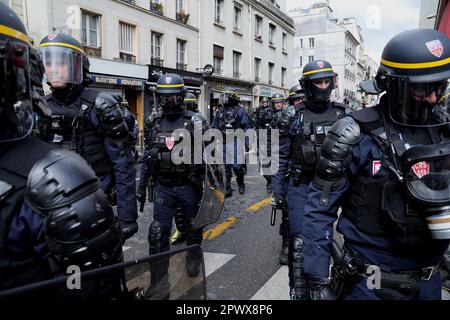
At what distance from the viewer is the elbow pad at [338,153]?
1.75 metres

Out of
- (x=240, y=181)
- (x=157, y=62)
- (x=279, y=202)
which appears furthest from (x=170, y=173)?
(x=157, y=62)

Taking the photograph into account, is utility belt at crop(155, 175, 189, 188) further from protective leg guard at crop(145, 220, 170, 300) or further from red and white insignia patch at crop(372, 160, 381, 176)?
protective leg guard at crop(145, 220, 170, 300)

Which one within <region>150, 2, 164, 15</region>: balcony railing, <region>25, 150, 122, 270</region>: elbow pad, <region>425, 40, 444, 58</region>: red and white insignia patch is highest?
<region>150, 2, 164, 15</region>: balcony railing

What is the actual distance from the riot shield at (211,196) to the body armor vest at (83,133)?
2.91ft

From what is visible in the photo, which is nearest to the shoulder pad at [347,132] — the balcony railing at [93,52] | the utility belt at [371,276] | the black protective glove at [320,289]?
the utility belt at [371,276]

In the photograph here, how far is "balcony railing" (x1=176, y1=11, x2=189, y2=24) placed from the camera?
57.1 feet

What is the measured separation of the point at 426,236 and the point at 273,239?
9.83 ft

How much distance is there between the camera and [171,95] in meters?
3.42

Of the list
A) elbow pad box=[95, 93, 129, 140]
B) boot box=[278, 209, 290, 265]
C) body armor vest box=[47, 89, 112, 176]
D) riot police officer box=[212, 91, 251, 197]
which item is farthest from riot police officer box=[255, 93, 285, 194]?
elbow pad box=[95, 93, 129, 140]

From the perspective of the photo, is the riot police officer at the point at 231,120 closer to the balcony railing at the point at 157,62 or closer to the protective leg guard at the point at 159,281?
the protective leg guard at the point at 159,281

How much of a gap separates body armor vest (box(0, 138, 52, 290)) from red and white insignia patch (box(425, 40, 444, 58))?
1636mm
